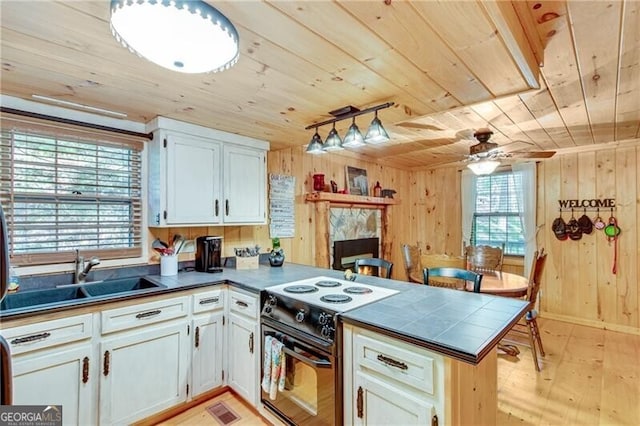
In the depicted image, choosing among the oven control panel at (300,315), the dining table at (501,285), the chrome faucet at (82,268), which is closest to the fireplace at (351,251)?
the dining table at (501,285)

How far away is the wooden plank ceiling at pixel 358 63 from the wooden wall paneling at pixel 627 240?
1.58 meters

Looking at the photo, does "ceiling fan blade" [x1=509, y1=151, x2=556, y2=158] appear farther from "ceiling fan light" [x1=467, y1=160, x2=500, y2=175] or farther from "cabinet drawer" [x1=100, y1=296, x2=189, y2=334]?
"cabinet drawer" [x1=100, y1=296, x2=189, y2=334]

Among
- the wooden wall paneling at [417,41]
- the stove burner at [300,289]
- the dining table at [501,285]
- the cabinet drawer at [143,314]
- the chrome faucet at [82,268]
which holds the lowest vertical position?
the dining table at [501,285]

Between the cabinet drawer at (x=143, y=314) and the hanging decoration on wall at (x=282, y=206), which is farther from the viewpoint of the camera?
the hanging decoration on wall at (x=282, y=206)

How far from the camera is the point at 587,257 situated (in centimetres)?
384

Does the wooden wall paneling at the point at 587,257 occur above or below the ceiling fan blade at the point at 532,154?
below

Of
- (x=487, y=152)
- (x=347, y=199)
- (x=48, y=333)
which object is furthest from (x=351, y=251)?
(x=48, y=333)

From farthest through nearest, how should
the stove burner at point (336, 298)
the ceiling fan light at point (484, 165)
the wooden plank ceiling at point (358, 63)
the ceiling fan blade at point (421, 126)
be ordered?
1. the ceiling fan light at point (484, 165)
2. the ceiling fan blade at point (421, 126)
3. the stove burner at point (336, 298)
4. the wooden plank ceiling at point (358, 63)

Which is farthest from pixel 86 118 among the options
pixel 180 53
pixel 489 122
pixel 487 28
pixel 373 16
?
pixel 489 122

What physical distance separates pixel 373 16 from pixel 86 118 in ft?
7.12

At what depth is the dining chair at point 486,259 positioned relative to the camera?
140 inches

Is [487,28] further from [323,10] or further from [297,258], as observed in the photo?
[297,258]

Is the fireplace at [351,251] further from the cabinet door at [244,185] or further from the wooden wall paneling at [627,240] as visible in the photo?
the wooden wall paneling at [627,240]

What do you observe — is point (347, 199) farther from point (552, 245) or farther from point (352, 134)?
point (552, 245)
